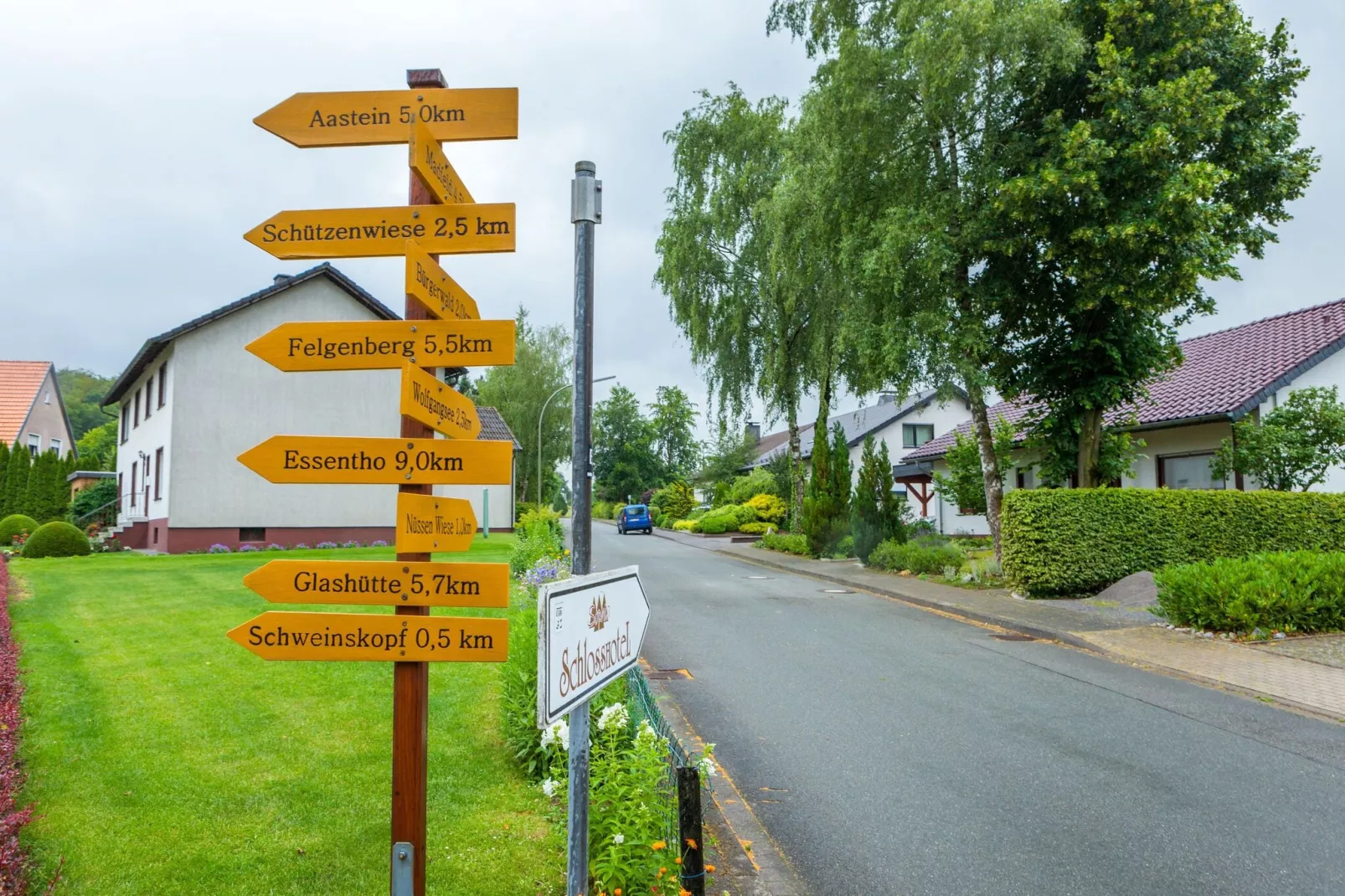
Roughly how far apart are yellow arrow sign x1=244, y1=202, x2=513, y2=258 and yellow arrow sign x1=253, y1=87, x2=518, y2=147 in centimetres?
33

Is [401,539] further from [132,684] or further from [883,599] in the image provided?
[883,599]

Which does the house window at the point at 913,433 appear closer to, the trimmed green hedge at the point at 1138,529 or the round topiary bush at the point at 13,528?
the trimmed green hedge at the point at 1138,529

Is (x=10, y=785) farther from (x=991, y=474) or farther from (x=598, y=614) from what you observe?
(x=991, y=474)

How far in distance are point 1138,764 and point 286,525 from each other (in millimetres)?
24154

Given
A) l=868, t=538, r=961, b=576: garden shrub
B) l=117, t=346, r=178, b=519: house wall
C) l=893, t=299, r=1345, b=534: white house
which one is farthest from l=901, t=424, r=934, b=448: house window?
l=117, t=346, r=178, b=519: house wall

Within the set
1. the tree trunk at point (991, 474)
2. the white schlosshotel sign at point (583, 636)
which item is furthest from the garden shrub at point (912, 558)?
the white schlosshotel sign at point (583, 636)

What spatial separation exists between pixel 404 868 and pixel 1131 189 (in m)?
14.5

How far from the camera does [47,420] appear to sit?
45750 millimetres

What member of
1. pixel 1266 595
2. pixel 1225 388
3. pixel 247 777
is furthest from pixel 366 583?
pixel 1225 388

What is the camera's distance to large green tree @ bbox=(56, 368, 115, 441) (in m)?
77.6

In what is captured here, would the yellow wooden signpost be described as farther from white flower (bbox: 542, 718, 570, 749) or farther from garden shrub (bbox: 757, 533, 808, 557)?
garden shrub (bbox: 757, 533, 808, 557)

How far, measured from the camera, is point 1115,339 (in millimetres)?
15328

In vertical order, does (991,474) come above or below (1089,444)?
below

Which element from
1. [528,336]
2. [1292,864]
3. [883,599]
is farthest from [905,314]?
[528,336]
